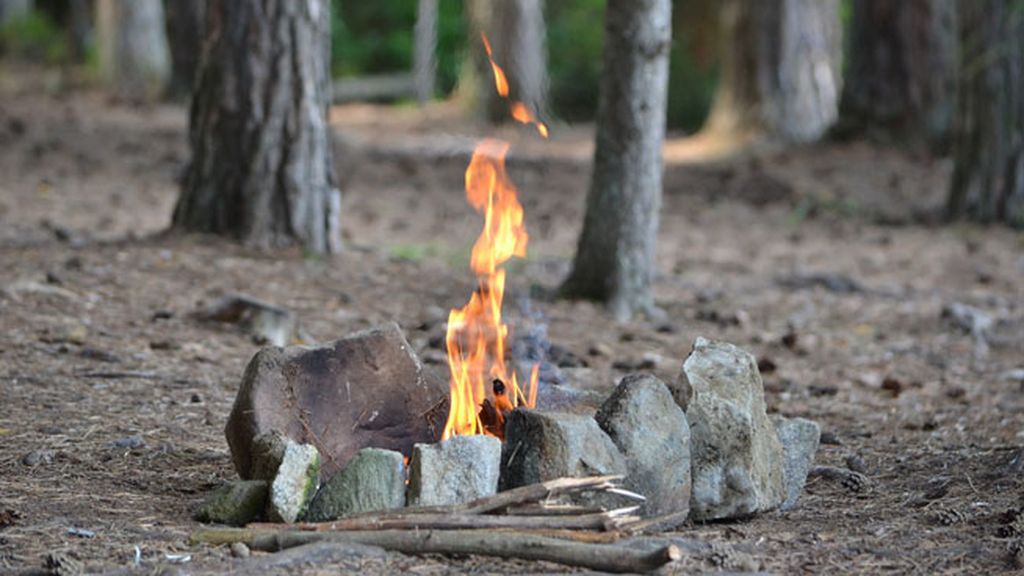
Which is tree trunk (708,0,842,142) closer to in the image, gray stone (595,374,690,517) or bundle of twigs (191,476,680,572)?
gray stone (595,374,690,517)

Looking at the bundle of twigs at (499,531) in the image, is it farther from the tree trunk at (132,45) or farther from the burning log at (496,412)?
the tree trunk at (132,45)

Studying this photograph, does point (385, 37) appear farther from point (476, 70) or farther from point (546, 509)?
point (546, 509)

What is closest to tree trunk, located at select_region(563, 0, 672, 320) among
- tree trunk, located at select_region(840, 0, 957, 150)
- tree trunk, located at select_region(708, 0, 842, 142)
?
tree trunk, located at select_region(840, 0, 957, 150)

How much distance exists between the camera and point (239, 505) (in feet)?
13.2

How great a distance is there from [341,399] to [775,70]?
12.5m

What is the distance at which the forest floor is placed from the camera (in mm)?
4168

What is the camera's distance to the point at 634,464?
4.13 meters

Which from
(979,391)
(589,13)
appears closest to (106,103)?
(589,13)

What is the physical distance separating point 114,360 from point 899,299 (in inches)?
198

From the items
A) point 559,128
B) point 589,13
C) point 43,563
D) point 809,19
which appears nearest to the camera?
point 43,563

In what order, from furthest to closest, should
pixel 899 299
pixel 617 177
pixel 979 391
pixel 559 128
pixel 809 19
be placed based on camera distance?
pixel 559 128 < pixel 809 19 < pixel 899 299 < pixel 617 177 < pixel 979 391

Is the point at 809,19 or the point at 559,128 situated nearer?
the point at 809,19

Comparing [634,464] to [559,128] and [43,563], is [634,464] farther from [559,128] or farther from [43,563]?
[559,128]

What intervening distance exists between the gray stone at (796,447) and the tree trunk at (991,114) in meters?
7.26
